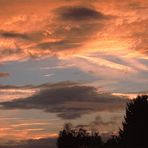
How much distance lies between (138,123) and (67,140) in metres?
46.8

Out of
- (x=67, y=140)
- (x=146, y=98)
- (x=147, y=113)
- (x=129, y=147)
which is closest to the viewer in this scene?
(x=129, y=147)

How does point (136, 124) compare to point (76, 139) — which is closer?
point (136, 124)

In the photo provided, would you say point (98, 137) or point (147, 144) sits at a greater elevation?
point (98, 137)

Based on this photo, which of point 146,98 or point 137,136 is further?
point 146,98

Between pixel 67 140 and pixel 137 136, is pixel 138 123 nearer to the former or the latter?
pixel 137 136

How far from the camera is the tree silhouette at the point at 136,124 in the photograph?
139 meters

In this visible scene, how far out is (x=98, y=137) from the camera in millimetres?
199625

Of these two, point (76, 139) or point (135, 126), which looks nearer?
point (135, 126)

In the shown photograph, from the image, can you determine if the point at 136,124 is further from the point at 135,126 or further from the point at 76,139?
the point at 76,139

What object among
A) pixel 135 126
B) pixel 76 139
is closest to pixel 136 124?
pixel 135 126

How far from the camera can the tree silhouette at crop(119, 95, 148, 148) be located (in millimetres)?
138750

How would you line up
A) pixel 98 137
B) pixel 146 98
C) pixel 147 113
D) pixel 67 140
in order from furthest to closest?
pixel 98 137
pixel 67 140
pixel 146 98
pixel 147 113

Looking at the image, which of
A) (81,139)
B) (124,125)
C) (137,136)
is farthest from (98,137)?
(137,136)

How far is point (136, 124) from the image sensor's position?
14250 cm
